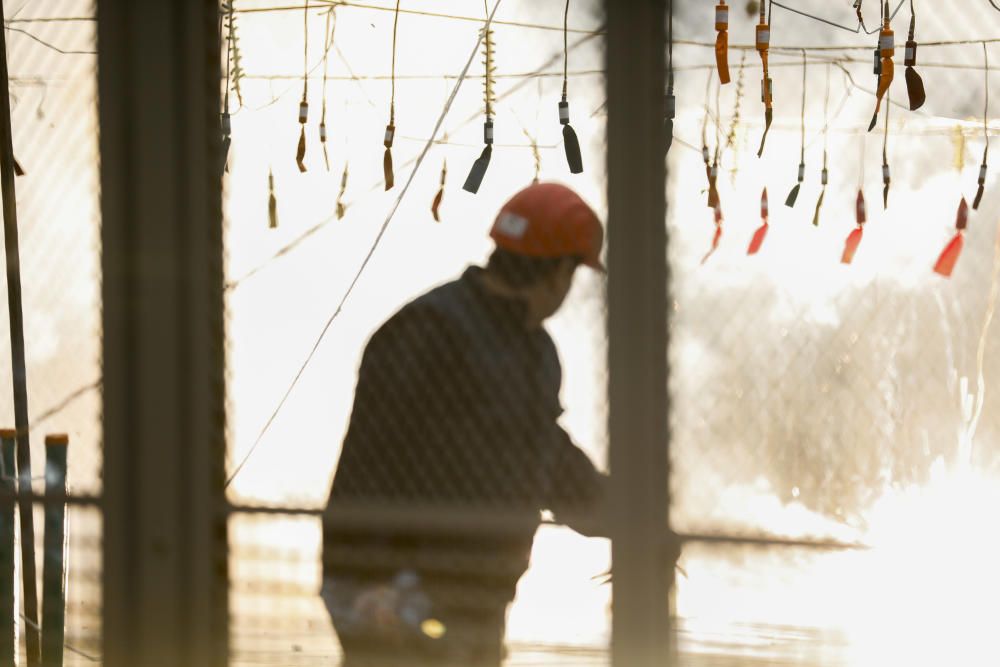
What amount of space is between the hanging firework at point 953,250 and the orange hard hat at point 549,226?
2.07ft

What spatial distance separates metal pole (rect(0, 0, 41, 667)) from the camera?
2.66 m

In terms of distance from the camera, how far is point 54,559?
259cm

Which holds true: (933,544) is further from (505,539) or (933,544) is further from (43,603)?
(43,603)

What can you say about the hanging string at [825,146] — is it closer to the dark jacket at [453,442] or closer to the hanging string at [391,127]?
the dark jacket at [453,442]

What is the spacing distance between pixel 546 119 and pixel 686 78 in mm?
290

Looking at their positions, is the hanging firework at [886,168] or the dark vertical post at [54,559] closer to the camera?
the hanging firework at [886,168]

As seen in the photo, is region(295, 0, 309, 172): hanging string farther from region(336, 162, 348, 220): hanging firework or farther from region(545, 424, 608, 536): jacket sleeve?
region(545, 424, 608, 536): jacket sleeve

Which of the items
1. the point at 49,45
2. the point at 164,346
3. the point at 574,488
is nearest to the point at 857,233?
the point at 574,488

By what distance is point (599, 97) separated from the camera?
223 cm

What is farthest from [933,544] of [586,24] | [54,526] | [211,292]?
[54,526]

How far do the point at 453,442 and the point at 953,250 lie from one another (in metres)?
1.05

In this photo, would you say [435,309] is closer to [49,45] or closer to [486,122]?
[486,122]

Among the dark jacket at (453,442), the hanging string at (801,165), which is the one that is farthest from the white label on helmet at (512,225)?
the hanging string at (801,165)

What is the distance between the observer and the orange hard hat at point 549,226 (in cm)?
222
